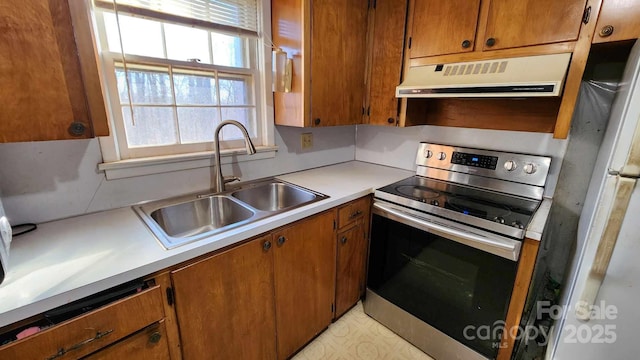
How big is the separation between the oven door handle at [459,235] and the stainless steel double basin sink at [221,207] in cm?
40

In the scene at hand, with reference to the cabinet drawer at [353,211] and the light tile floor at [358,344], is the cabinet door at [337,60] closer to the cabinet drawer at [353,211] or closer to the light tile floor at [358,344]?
the cabinet drawer at [353,211]

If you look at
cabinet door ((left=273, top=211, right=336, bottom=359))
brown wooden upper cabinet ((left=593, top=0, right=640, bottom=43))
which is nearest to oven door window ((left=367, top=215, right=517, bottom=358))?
cabinet door ((left=273, top=211, right=336, bottom=359))

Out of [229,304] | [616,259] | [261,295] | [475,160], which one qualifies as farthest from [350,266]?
[616,259]

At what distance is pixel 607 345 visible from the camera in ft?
3.13

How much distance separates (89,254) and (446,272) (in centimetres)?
150

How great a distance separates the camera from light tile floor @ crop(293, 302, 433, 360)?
5.19 feet

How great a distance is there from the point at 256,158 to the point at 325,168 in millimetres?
581

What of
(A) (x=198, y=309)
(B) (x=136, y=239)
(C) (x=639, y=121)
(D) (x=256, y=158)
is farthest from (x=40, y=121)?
(C) (x=639, y=121)

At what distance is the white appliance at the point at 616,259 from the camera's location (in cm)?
86

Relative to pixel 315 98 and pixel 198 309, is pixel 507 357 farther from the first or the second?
pixel 315 98

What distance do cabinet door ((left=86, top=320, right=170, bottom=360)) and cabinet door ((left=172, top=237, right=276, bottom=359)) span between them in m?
0.07

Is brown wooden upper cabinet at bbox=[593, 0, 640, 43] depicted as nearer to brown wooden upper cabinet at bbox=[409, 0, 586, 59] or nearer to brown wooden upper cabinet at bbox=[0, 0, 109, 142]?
brown wooden upper cabinet at bbox=[409, 0, 586, 59]

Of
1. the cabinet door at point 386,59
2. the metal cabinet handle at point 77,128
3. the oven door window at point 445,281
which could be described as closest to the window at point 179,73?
the metal cabinet handle at point 77,128

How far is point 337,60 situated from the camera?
167cm
